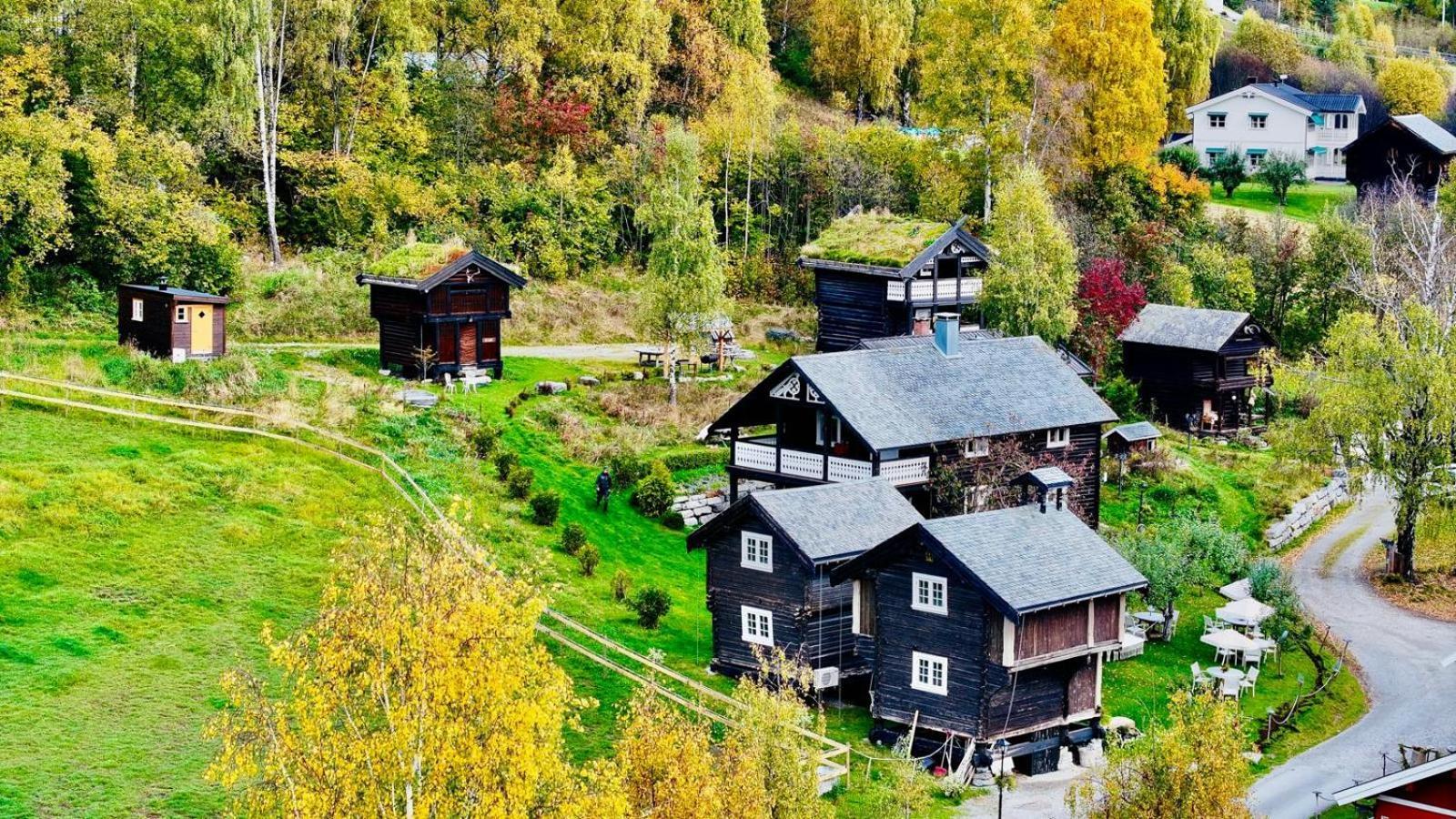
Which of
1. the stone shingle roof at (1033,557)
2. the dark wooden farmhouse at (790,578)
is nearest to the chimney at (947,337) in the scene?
the dark wooden farmhouse at (790,578)

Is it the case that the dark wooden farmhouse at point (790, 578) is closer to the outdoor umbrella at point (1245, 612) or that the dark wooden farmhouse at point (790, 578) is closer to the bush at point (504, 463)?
the bush at point (504, 463)

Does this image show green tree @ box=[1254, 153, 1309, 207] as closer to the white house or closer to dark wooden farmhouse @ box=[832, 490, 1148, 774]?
the white house

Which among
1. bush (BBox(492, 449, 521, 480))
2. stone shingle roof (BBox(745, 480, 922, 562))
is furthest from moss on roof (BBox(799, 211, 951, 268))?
stone shingle roof (BBox(745, 480, 922, 562))

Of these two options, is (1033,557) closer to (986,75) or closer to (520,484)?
(520,484)

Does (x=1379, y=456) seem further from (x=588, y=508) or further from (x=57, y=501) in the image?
(x=57, y=501)

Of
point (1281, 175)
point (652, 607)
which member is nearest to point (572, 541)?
point (652, 607)

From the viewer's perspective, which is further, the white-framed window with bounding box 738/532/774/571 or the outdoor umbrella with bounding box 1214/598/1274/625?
the outdoor umbrella with bounding box 1214/598/1274/625

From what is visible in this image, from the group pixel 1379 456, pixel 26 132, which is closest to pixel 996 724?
pixel 1379 456
